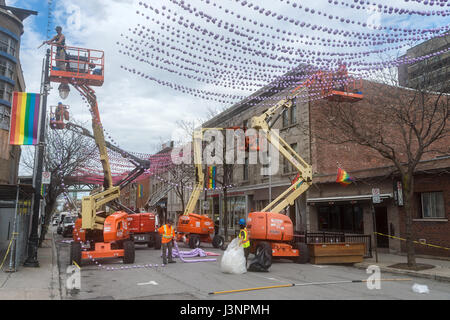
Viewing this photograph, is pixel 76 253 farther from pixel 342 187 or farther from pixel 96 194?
pixel 342 187

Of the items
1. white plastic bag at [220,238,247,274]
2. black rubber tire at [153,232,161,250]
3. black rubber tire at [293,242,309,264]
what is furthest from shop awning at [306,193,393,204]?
white plastic bag at [220,238,247,274]

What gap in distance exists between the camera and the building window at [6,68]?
21606 mm

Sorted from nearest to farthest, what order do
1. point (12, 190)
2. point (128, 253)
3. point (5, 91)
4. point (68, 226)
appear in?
point (12, 190), point (128, 253), point (5, 91), point (68, 226)

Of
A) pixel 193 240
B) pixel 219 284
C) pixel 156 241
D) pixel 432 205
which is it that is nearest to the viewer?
pixel 219 284

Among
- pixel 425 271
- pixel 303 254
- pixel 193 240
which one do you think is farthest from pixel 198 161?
pixel 425 271

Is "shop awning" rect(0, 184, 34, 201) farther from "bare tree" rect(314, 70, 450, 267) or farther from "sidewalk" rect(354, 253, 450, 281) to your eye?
"sidewalk" rect(354, 253, 450, 281)

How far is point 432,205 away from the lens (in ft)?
57.1

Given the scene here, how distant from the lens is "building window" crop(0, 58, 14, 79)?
70.9 ft

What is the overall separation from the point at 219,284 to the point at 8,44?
19.6 meters

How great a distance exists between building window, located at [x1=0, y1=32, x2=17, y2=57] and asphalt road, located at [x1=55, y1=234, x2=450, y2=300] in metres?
14.3

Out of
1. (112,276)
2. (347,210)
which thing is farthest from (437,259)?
(112,276)

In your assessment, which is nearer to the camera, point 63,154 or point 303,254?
point 303,254

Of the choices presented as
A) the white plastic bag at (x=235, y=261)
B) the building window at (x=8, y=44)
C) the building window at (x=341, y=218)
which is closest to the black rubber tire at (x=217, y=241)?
the building window at (x=341, y=218)
